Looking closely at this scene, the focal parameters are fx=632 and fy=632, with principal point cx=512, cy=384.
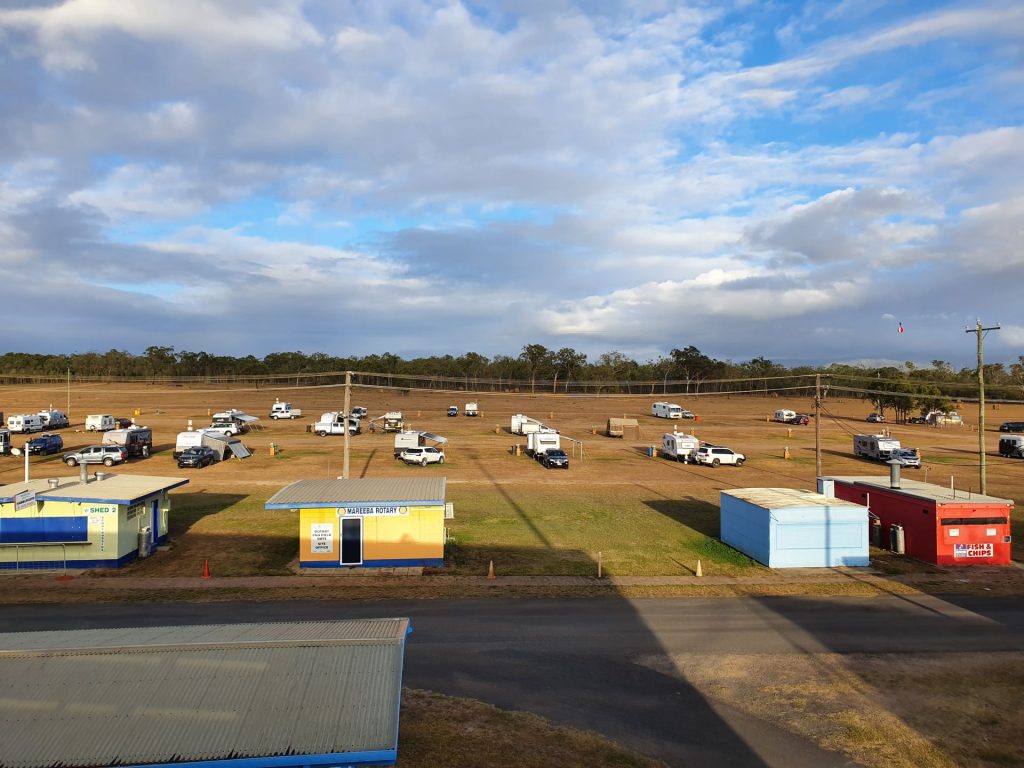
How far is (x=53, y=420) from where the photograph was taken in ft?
224

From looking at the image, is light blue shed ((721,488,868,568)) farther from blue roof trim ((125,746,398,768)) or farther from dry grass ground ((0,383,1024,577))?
blue roof trim ((125,746,398,768))

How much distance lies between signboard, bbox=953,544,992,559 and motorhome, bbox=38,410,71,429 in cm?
7805

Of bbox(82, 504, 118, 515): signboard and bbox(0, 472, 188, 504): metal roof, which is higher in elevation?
bbox(0, 472, 188, 504): metal roof

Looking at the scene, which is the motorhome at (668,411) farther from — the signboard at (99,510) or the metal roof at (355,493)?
the signboard at (99,510)

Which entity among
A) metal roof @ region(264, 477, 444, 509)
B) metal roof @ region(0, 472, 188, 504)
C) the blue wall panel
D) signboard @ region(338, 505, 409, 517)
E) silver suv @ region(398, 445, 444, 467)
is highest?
metal roof @ region(0, 472, 188, 504)

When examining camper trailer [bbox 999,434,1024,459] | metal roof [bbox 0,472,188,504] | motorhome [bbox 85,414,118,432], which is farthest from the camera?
motorhome [bbox 85,414,118,432]

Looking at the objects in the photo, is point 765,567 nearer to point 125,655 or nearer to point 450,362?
point 125,655

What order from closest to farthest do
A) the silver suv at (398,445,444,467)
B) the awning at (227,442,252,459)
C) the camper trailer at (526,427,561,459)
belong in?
the silver suv at (398,445,444,467)
the awning at (227,442,252,459)
the camper trailer at (526,427,561,459)

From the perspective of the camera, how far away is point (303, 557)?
73.0 ft

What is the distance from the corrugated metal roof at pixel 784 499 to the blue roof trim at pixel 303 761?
61.9 ft

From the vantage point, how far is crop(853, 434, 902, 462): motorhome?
52.8 m

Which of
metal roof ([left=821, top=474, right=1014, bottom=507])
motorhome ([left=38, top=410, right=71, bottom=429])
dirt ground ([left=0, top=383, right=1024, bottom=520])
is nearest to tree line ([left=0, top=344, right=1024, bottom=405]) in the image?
dirt ground ([left=0, top=383, right=1024, bottom=520])

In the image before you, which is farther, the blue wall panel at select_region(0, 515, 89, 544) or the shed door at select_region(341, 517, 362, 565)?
the shed door at select_region(341, 517, 362, 565)

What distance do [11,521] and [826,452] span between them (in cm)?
6005
